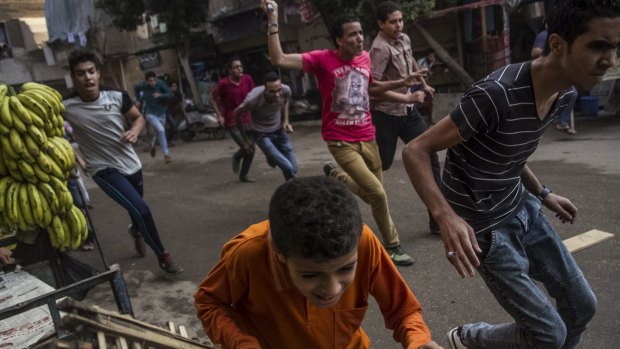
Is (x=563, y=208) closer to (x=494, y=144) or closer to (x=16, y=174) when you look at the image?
(x=494, y=144)

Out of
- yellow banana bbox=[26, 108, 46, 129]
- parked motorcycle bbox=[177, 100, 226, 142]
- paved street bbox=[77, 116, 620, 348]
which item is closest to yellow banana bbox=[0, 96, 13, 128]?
yellow banana bbox=[26, 108, 46, 129]

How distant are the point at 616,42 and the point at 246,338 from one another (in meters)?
1.62

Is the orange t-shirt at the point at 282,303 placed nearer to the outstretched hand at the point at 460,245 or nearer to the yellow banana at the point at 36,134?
the outstretched hand at the point at 460,245

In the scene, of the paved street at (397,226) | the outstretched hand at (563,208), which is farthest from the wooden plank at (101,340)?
the outstretched hand at (563,208)

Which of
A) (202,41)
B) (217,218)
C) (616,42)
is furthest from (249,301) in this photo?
(202,41)

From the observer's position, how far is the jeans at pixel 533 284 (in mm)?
1992

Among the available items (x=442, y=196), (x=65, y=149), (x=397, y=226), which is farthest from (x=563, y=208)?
(x=65, y=149)

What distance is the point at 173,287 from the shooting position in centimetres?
409

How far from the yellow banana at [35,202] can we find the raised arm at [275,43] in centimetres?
189

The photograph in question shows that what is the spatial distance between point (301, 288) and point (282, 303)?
25cm

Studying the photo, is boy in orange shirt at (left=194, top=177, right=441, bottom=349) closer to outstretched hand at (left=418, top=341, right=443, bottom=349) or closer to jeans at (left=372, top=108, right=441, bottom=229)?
outstretched hand at (left=418, top=341, right=443, bottom=349)

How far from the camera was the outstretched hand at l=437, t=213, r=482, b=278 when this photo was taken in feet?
5.90

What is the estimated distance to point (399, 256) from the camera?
12.9 ft

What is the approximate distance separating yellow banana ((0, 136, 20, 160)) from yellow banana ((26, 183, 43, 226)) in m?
0.22
